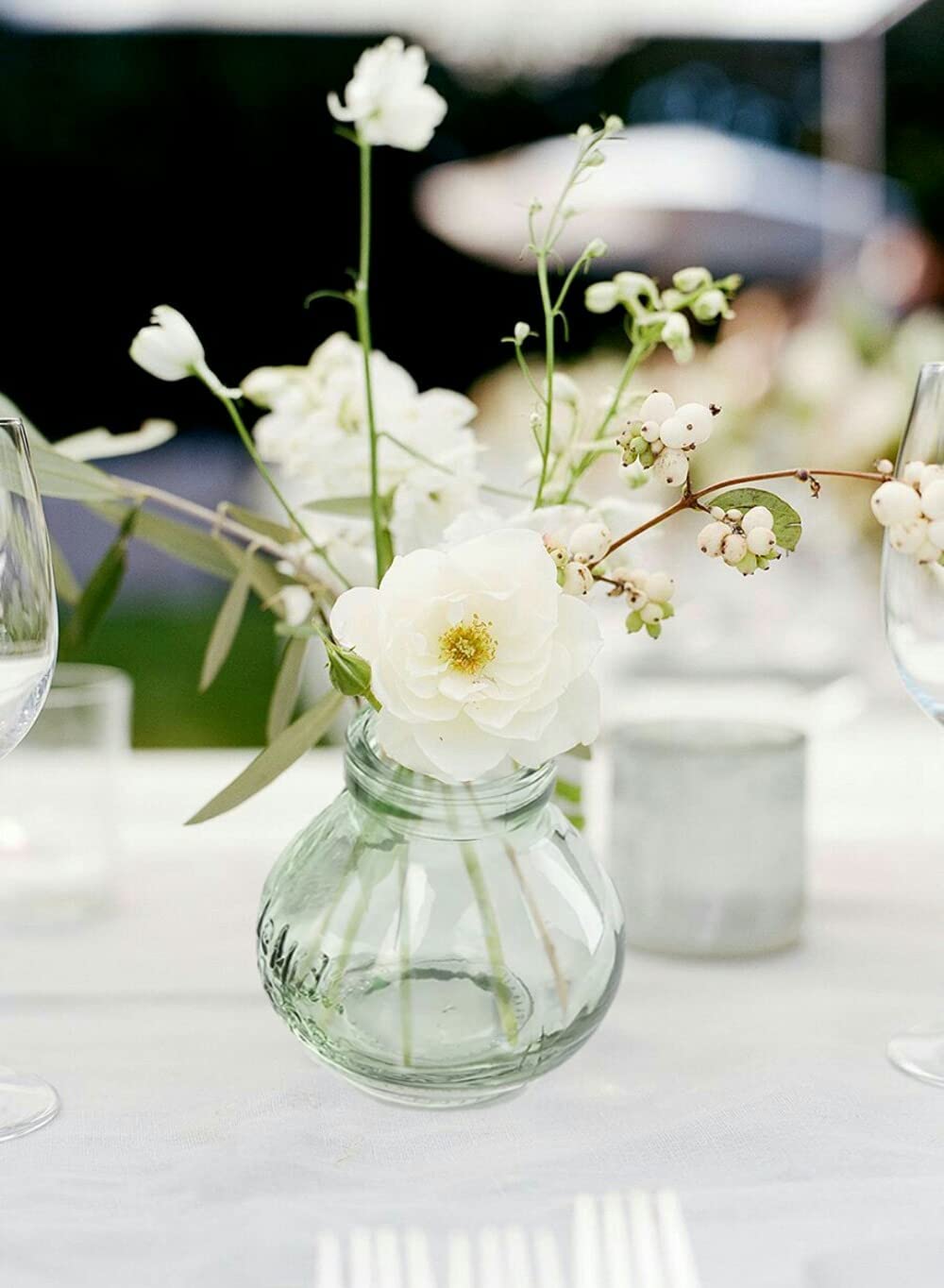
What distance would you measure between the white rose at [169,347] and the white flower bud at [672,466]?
8.6 inches

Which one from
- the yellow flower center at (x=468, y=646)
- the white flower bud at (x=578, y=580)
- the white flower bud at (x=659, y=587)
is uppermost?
the white flower bud at (x=578, y=580)

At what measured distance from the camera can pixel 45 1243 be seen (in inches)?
20.8

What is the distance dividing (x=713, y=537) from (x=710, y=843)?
307mm

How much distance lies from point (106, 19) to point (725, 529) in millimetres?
6728

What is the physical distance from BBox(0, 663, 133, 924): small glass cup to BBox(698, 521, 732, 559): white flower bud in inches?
18.9

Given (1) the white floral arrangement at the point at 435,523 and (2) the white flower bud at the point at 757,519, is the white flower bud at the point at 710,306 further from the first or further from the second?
(2) the white flower bud at the point at 757,519

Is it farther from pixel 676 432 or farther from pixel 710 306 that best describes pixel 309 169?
pixel 676 432

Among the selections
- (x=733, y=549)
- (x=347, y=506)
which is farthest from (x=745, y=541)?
(x=347, y=506)

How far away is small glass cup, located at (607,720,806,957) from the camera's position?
32.4 inches

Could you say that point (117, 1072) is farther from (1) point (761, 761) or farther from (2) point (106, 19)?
(2) point (106, 19)

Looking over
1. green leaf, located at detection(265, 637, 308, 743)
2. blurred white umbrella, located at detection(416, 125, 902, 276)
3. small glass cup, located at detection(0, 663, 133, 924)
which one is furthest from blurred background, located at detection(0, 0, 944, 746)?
green leaf, located at detection(265, 637, 308, 743)

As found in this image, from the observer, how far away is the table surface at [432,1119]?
0.54 m

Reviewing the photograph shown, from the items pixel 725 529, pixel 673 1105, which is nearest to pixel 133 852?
pixel 673 1105

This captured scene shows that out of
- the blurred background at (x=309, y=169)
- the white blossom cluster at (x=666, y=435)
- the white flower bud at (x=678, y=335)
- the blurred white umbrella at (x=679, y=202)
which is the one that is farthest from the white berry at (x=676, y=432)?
the blurred background at (x=309, y=169)
